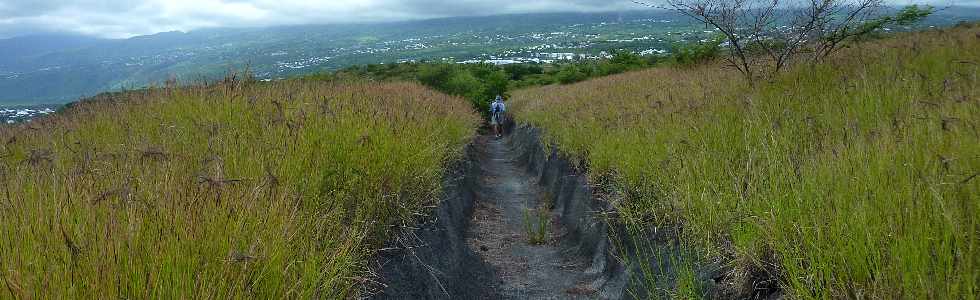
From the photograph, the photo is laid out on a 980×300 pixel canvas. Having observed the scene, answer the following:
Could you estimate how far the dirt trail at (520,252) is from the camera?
6.36 metres

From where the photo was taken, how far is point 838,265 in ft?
8.14

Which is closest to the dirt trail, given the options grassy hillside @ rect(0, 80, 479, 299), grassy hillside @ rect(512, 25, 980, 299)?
grassy hillside @ rect(512, 25, 980, 299)

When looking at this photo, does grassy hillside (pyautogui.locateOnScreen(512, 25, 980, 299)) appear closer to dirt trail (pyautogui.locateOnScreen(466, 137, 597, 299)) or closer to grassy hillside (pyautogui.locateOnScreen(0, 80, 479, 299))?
dirt trail (pyautogui.locateOnScreen(466, 137, 597, 299))

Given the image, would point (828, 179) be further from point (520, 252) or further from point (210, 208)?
point (520, 252)

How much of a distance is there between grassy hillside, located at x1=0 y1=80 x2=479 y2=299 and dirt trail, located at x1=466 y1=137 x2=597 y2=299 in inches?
59.9

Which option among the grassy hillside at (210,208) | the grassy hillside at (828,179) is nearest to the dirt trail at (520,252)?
the grassy hillside at (828,179)

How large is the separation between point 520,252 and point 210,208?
5594 mm

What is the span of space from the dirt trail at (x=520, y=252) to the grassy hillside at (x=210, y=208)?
1521mm

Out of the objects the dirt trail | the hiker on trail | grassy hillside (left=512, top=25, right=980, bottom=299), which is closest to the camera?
grassy hillside (left=512, top=25, right=980, bottom=299)

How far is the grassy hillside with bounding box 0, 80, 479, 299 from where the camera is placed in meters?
1.94

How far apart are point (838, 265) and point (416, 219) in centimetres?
374

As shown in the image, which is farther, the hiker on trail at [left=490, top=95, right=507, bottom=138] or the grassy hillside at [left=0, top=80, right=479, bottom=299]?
the hiker on trail at [left=490, top=95, right=507, bottom=138]

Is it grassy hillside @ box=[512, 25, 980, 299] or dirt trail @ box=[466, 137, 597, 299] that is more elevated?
grassy hillside @ box=[512, 25, 980, 299]

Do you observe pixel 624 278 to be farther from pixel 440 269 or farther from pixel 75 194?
pixel 75 194
